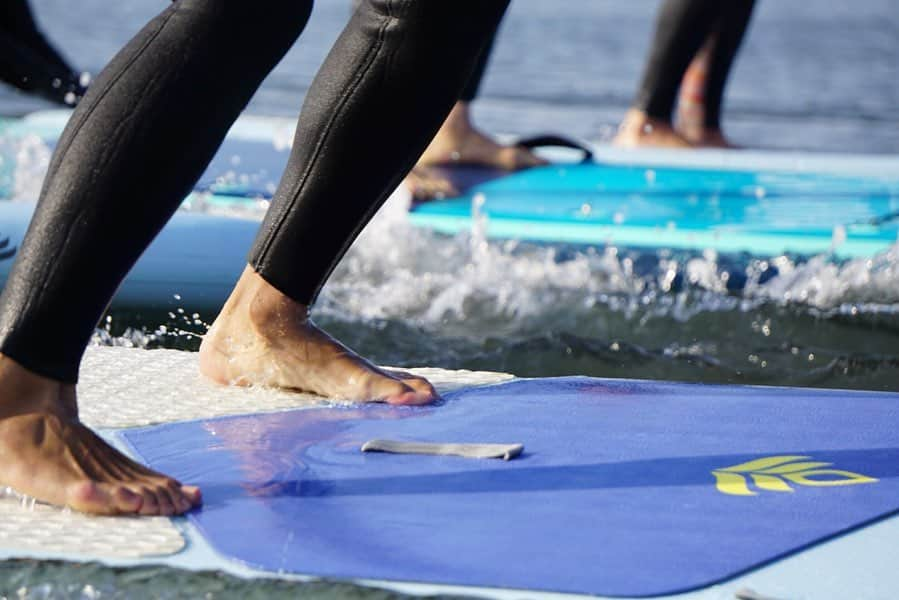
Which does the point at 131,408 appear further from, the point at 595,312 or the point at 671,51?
the point at 671,51

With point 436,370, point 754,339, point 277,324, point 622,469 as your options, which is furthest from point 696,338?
point 622,469

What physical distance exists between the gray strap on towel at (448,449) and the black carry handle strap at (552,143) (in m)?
2.47

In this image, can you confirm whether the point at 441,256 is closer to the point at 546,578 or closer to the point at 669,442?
the point at 669,442

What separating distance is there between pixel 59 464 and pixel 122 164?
25 centimetres

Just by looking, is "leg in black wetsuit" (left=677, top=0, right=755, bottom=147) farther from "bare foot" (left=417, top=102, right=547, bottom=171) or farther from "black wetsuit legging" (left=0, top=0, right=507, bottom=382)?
"black wetsuit legging" (left=0, top=0, right=507, bottom=382)

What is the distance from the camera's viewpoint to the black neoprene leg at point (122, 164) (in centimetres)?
138

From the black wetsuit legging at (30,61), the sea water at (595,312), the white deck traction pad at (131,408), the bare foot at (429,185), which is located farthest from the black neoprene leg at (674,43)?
the white deck traction pad at (131,408)

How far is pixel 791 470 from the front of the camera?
151cm

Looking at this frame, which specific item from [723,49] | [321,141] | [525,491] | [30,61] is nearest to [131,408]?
[321,141]

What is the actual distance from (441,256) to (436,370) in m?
1.32

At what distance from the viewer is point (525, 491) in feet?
4.69

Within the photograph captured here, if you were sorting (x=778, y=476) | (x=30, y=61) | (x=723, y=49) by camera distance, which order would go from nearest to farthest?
(x=778, y=476) < (x=30, y=61) < (x=723, y=49)

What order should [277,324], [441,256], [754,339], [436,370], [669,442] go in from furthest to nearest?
[441,256]
[754,339]
[436,370]
[277,324]
[669,442]

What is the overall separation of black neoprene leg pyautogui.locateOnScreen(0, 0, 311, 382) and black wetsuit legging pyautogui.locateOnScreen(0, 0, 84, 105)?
280 cm
